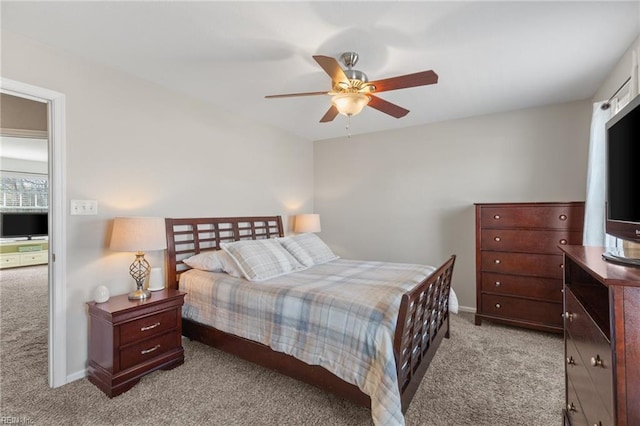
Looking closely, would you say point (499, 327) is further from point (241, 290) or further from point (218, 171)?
point (218, 171)

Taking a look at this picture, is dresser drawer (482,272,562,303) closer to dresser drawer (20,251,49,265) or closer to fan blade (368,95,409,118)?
fan blade (368,95,409,118)

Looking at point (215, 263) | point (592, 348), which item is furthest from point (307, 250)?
point (592, 348)

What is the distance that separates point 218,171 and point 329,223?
7.09 ft

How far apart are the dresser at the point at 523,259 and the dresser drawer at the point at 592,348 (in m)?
1.87

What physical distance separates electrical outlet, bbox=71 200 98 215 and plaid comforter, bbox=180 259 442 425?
38.1 inches

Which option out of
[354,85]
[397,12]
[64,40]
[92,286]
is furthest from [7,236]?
[397,12]

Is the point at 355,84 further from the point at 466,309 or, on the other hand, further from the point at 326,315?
the point at 466,309

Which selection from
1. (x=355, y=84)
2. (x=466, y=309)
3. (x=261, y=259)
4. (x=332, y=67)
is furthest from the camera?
(x=466, y=309)

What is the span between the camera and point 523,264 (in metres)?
3.19

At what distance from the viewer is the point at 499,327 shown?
333cm

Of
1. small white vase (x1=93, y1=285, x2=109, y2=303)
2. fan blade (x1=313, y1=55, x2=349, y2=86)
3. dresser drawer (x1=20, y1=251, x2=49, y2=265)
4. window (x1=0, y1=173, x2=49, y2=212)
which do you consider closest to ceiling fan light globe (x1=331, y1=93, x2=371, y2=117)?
fan blade (x1=313, y1=55, x2=349, y2=86)

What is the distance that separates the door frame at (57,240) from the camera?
224 cm

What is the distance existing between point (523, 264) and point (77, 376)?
167 inches

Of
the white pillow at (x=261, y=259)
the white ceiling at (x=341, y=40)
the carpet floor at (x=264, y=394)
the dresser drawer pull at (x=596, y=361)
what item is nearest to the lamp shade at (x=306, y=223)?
the white pillow at (x=261, y=259)
